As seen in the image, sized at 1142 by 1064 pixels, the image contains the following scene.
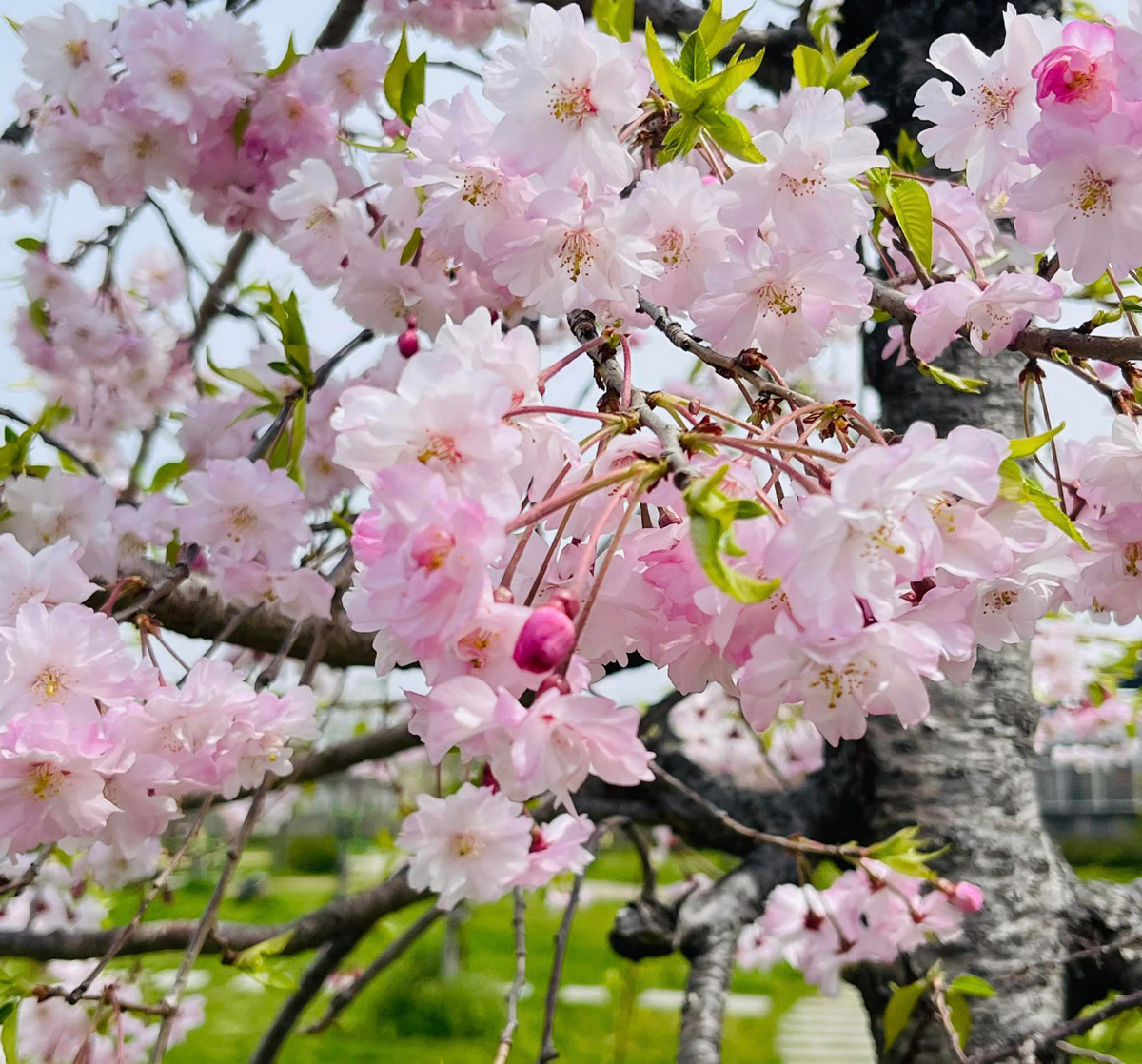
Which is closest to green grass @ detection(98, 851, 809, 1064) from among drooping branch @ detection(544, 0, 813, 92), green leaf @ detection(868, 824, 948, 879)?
green leaf @ detection(868, 824, 948, 879)

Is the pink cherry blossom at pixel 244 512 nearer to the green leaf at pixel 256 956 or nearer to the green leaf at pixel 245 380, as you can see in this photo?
the green leaf at pixel 245 380

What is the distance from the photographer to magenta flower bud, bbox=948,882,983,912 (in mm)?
1521

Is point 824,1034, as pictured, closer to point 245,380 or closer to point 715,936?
point 715,936

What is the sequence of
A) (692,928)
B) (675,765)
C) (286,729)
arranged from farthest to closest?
(675,765), (692,928), (286,729)

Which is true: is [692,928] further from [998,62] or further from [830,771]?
[998,62]

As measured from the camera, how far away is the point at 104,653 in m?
0.88

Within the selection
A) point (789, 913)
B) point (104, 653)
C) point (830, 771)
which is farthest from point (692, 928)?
point (104, 653)

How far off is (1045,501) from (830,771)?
143 centimetres

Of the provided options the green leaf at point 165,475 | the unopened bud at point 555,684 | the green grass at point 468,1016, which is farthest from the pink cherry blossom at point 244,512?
the green grass at point 468,1016

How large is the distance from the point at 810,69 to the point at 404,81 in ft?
1.53

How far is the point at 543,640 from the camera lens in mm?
481

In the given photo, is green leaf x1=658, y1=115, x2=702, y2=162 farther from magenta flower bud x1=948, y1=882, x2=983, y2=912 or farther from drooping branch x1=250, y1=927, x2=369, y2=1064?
drooping branch x1=250, y1=927, x2=369, y2=1064

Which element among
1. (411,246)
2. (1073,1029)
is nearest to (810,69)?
(411,246)

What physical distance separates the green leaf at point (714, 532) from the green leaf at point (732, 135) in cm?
48
